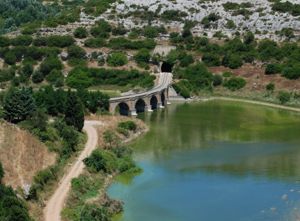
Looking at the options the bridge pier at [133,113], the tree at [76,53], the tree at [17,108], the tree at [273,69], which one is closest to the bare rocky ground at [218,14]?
the tree at [273,69]

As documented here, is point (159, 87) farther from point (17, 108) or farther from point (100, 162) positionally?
point (100, 162)

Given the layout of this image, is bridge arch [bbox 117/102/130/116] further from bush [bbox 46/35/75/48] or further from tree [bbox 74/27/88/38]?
tree [bbox 74/27/88/38]

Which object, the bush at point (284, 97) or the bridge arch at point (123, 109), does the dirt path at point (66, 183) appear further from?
the bush at point (284, 97)

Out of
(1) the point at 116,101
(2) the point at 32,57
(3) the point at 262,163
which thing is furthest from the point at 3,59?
(3) the point at 262,163

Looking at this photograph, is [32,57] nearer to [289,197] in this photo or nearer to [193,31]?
[193,31]

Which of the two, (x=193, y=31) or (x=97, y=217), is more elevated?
(x=97, y=217)
